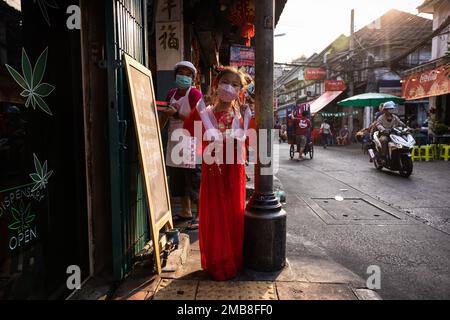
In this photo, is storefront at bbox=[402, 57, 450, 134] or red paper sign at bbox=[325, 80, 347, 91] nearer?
storefront at bbox=[402, 57, 450, 134]

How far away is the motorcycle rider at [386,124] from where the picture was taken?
9211 millimetres

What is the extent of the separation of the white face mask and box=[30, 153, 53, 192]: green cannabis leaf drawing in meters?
1.55

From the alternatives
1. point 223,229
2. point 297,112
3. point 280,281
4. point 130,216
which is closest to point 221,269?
point 223,229

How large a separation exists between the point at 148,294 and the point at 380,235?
317 cm

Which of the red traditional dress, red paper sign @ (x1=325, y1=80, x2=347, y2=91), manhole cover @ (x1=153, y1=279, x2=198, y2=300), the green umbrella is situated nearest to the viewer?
manhole cover @ (x1=153, y1=279, x2=198, y2=300)

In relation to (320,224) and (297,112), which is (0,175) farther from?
(297,112)

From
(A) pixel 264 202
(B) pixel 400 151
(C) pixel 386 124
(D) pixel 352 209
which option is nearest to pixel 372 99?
(C) pixel 386 124

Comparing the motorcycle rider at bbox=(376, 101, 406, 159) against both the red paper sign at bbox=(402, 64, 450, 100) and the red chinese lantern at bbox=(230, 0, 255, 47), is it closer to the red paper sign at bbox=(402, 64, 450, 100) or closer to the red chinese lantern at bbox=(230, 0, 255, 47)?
the red chinese lantern at bbox=(230, 0, 255, 47)

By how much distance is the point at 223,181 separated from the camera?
2.92 m

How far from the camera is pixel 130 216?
2898 mm

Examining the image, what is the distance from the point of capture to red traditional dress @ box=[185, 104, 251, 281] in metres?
2.84

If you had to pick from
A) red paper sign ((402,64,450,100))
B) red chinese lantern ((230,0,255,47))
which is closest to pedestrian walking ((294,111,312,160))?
red paper sign ((402,64,450,100))

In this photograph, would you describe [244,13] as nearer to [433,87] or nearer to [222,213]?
[222,213]

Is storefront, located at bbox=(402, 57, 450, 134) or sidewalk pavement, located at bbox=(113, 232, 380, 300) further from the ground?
storefront, located at bbox=(402, 57, 450, 134)
